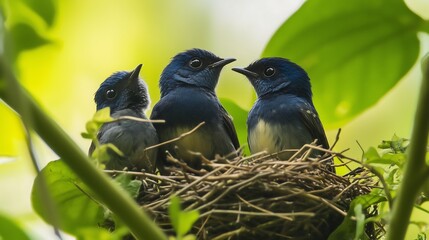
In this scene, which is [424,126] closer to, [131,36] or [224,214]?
[224,214]

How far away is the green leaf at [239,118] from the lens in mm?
2990

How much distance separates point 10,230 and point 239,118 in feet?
6.97

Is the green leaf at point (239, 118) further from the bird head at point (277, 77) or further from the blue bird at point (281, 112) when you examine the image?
the bird head at point (277, 77)

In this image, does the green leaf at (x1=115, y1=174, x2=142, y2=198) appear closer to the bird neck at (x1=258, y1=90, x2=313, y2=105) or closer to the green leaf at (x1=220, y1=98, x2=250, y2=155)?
the green leaf at (x1=220, y1=98, x2=250, y2=155)

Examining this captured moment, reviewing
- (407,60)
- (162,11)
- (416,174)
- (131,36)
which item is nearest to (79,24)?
(131,36)

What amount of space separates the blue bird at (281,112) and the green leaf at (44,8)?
2004mm

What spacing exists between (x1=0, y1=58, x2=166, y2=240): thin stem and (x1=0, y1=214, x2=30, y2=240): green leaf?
0.73ft

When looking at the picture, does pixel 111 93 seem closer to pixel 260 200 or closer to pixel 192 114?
pixel 192 114

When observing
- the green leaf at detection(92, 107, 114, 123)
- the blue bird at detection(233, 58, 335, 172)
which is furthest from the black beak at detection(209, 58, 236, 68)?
the green leaf at detection(92, 107, 114, 123)

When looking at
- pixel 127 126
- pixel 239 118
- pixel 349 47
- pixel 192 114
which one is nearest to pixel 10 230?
pixel 349 47

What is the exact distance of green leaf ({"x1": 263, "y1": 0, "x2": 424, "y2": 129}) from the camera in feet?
5.39

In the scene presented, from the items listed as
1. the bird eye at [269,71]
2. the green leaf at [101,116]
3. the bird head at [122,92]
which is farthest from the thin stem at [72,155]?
the bird eye at [269,71]

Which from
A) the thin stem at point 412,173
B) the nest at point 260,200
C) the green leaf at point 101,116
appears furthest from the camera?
the nest at point 260,200

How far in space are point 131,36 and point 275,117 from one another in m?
0.94
